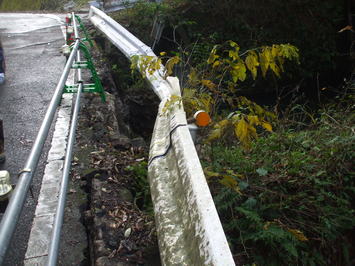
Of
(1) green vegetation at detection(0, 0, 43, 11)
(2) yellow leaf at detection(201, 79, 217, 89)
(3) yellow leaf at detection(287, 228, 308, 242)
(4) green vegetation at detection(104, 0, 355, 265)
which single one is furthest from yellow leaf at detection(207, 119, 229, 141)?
(1) green vegetation at detection(0, 0, 43, 11)

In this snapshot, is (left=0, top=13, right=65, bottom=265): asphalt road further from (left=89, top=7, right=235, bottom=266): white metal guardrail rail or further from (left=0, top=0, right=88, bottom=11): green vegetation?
(left=0, top=0, right=88, bottom=11): green vegetation

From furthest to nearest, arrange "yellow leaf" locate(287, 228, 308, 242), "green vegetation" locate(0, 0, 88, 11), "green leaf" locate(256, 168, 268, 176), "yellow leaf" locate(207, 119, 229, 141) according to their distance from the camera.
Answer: "green vegetation" locate(0, 0, 88, 11), "green leaf" locate(256, 168, 268, 176), "yellow leaf" locate(207, 119, 229, 141), "yellow leaf" locate(287, 228, 308, 242)

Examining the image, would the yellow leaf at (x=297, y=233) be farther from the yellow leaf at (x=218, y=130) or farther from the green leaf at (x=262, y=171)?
the yellow leaf at (x=218, y=130)

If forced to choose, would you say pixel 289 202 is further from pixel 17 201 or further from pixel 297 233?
pixel 17 201

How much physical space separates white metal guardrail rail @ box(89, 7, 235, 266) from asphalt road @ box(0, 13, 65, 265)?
4.05 feet

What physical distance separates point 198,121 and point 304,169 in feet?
4.53

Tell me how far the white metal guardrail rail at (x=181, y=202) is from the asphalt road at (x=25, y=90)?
4.05 ft

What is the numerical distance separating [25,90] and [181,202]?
493cm

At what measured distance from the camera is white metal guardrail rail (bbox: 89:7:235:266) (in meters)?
1.49

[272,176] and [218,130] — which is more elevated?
[218,130]

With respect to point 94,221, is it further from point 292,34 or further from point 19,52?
point 292,34

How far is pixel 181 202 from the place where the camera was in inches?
78.0

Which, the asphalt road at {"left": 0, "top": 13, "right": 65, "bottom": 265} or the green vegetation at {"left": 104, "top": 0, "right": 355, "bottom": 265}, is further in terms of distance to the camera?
the asphalt road at {"left": 0, "top": 13, "right": 65, "bottom": 265}

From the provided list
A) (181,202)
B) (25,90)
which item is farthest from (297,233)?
(25,90)
